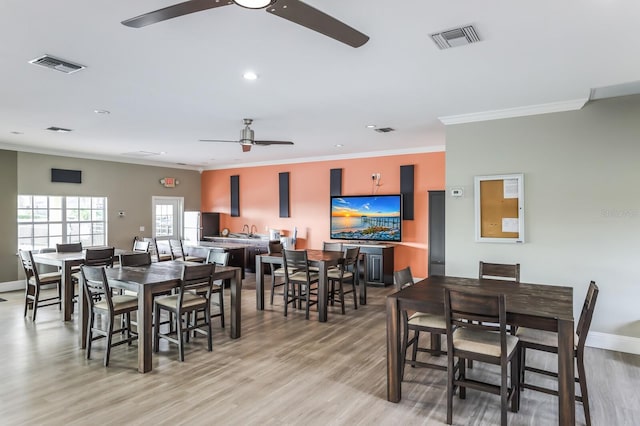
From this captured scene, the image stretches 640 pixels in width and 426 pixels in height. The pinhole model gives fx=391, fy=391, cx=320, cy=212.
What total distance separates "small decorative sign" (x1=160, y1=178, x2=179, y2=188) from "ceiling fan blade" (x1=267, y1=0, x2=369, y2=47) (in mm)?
8533

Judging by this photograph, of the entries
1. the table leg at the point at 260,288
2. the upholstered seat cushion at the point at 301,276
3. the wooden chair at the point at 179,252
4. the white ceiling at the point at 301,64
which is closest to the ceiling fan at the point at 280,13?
the white ceiling at the point at 301,64

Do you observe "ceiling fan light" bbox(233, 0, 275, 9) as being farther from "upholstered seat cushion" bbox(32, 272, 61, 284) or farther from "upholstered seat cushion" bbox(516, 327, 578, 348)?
"upholstered seat cushion" bbox(32, 272, 61, 284)

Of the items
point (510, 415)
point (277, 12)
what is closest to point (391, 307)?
point (510, 415)

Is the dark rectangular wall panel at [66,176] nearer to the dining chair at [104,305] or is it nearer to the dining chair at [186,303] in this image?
the dining chair at [104,305]

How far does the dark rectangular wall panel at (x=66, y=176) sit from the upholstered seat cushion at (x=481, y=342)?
8.11m

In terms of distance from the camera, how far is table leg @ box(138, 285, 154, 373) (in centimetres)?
358

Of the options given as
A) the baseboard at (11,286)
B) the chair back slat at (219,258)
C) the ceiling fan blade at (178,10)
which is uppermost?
the ceiling fan blade at (178,10)

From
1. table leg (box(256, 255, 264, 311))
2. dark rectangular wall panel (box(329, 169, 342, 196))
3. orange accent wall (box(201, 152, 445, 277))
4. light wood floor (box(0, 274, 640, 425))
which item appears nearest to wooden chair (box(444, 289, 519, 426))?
light wood floor (box(0, 274, 640, 425))

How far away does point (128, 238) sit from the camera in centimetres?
913

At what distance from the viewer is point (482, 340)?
2814mm

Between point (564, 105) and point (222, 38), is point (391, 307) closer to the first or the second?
point (222, 38)

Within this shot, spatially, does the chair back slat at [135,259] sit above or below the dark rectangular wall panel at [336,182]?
below

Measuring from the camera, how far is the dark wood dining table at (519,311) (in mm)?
2533

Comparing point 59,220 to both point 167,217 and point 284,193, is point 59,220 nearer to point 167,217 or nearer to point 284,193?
point 167,217
